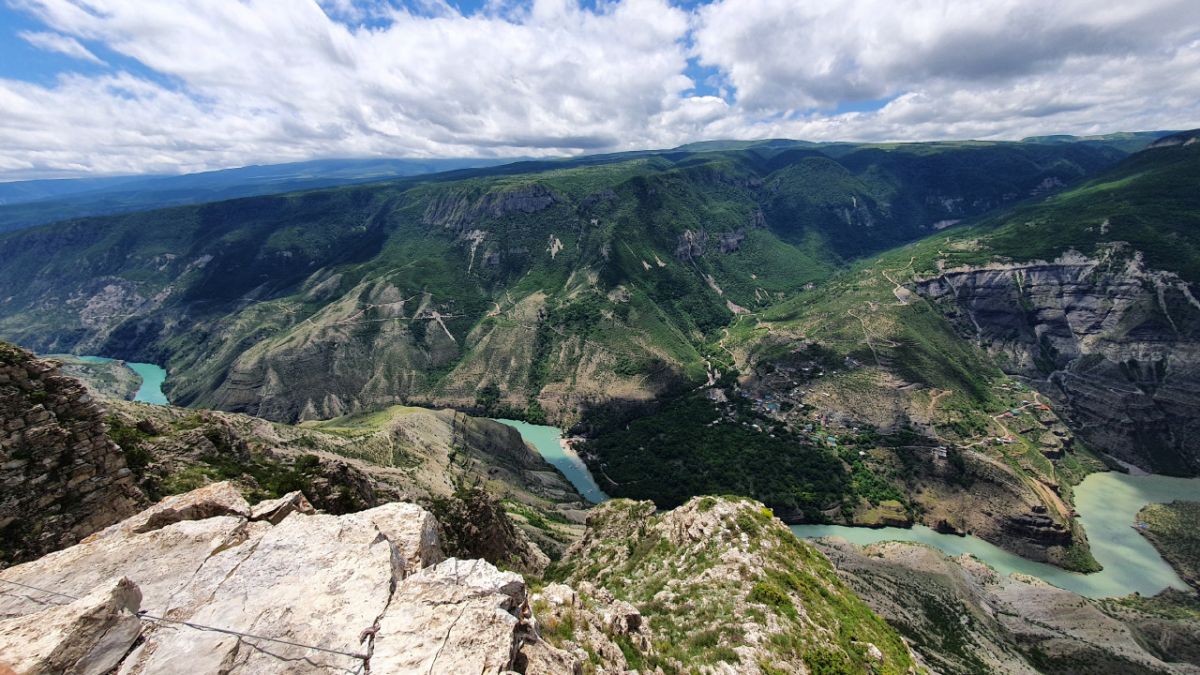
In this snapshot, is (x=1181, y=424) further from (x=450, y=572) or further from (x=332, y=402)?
(x=332, y=402)

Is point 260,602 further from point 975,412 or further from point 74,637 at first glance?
point 975,412

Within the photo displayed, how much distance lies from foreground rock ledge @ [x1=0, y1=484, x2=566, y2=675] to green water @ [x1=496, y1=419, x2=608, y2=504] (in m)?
131

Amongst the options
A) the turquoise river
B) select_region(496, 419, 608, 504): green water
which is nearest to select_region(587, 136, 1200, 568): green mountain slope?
the turquoise river

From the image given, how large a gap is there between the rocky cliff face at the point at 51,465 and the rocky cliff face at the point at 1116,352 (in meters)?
233

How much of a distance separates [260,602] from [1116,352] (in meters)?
245

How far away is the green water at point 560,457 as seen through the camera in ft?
506

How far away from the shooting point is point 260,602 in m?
16.6

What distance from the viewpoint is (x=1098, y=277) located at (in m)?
183

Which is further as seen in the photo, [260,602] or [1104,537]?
[1104,537]

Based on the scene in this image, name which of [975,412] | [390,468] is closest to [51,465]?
[390,468]

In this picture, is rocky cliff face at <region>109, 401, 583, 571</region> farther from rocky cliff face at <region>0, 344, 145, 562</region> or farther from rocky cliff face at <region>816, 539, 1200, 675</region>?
rocky cliff face at <region>816, 539, 1200, 675</region>

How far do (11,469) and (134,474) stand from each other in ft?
22.6

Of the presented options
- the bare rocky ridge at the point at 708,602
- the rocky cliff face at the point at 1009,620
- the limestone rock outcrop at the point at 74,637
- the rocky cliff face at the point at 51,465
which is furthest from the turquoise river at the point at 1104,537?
the limestone rock outcrop at the point at 74,637

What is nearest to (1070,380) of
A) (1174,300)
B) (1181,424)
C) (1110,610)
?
(1181,424)
